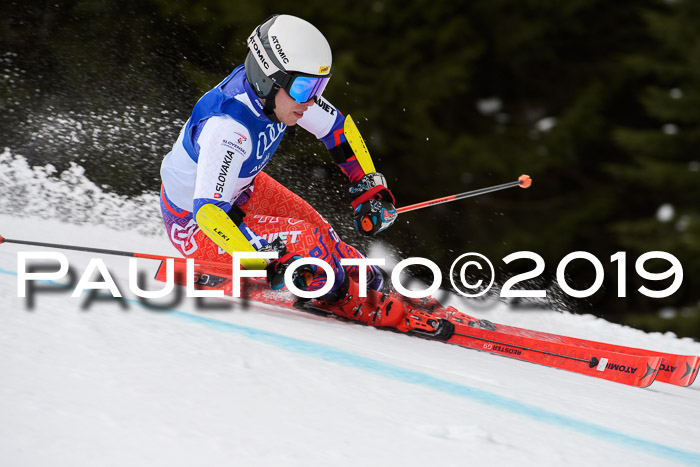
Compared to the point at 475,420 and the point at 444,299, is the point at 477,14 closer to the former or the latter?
the point at 444,299

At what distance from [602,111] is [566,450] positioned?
883 centimetres

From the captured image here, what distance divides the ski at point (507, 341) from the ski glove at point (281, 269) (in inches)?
14.3

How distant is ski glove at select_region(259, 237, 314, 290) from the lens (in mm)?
2689

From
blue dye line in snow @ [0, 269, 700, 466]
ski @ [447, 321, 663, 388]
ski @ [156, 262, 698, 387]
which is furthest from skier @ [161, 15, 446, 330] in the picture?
blue dye line in snow @ [0, 269, 700, 466]

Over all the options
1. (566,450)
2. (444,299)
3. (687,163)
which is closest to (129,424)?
(566,450)

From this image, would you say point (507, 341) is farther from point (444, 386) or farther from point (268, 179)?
point (268, 179)

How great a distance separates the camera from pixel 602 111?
9586 mm

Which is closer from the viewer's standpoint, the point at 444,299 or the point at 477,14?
the point at 444,299

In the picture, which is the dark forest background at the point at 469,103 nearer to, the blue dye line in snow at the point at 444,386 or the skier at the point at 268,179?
the skier at the point at 268,179

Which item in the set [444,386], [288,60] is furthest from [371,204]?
[444,386]

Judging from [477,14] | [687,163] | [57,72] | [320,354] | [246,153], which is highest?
[477,14]

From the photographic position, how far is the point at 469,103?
33.5ft

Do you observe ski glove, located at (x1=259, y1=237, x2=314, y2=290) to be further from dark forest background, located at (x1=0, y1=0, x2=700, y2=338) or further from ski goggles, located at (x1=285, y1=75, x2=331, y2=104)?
dark forest background, located at (x1=0, y1=0, x2=700, y2=338)

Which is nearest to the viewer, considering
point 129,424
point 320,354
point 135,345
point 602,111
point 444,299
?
point 129,424
